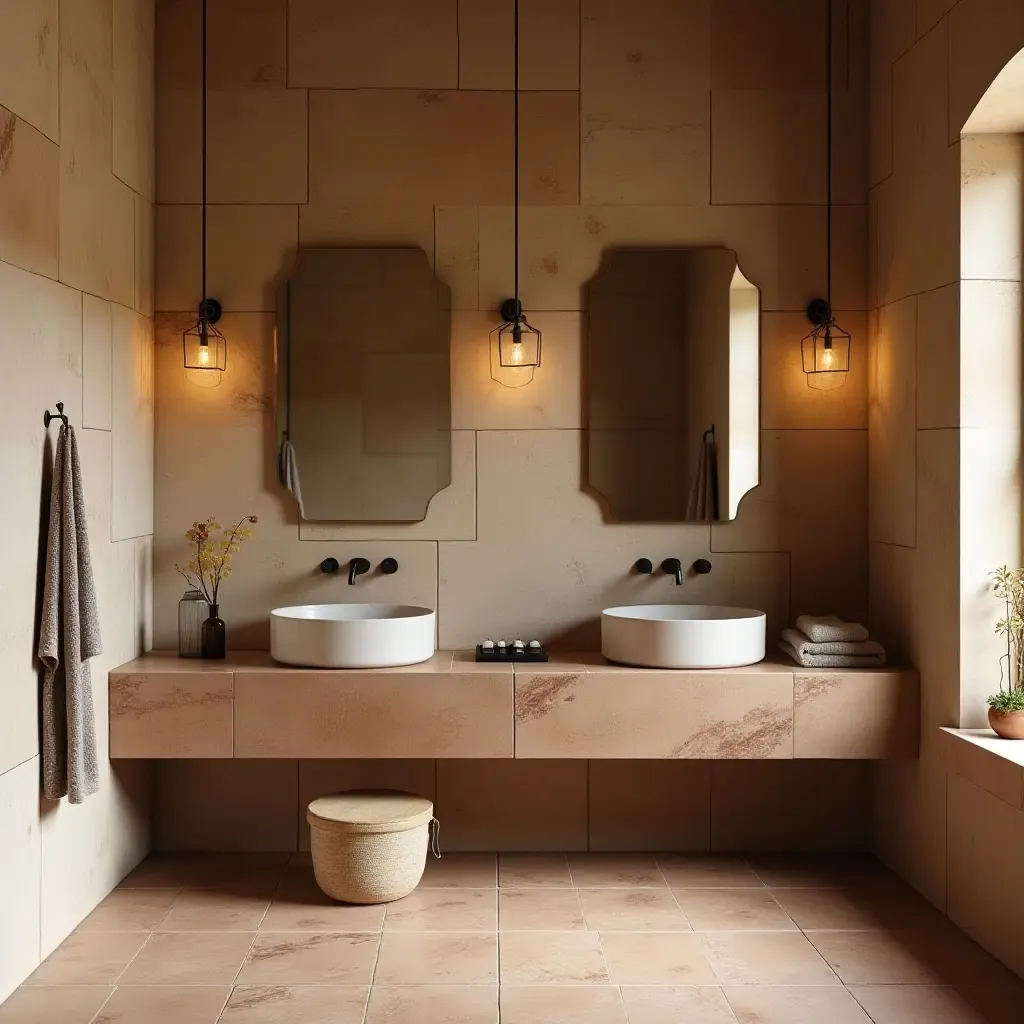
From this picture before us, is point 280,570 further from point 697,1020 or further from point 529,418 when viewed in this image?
point 697,1020

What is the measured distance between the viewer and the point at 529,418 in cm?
388

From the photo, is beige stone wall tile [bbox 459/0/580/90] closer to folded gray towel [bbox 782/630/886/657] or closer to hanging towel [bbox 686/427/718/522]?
hanging towel [bbox 686/427/718/522]

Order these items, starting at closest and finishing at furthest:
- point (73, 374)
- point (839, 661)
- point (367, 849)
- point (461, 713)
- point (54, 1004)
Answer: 1. point (54, 1004)
2. point (73, 374)
3. point (367, 849)
4. point (461, 713)
5. point (839, 661)

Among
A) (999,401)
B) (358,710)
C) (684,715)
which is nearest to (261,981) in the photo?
(358,710)

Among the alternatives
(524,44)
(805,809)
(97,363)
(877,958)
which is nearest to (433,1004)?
(877,958)

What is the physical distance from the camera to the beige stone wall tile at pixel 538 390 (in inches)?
153

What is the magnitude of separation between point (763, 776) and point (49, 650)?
236 centimetres

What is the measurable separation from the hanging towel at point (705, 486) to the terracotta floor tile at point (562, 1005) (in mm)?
1638

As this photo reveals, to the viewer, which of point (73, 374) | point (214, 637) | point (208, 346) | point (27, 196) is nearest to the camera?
point (27, 196)

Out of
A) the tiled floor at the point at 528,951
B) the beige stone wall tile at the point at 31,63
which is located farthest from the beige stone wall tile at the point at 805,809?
the beige stone wall tile at the point at 31,63

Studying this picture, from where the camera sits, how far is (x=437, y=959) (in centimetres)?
295

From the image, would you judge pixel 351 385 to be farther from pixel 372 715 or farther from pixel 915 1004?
pixel 915 1004

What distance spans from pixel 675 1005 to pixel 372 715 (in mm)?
1191

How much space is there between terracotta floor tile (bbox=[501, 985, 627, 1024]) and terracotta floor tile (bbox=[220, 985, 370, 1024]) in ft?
1.17
